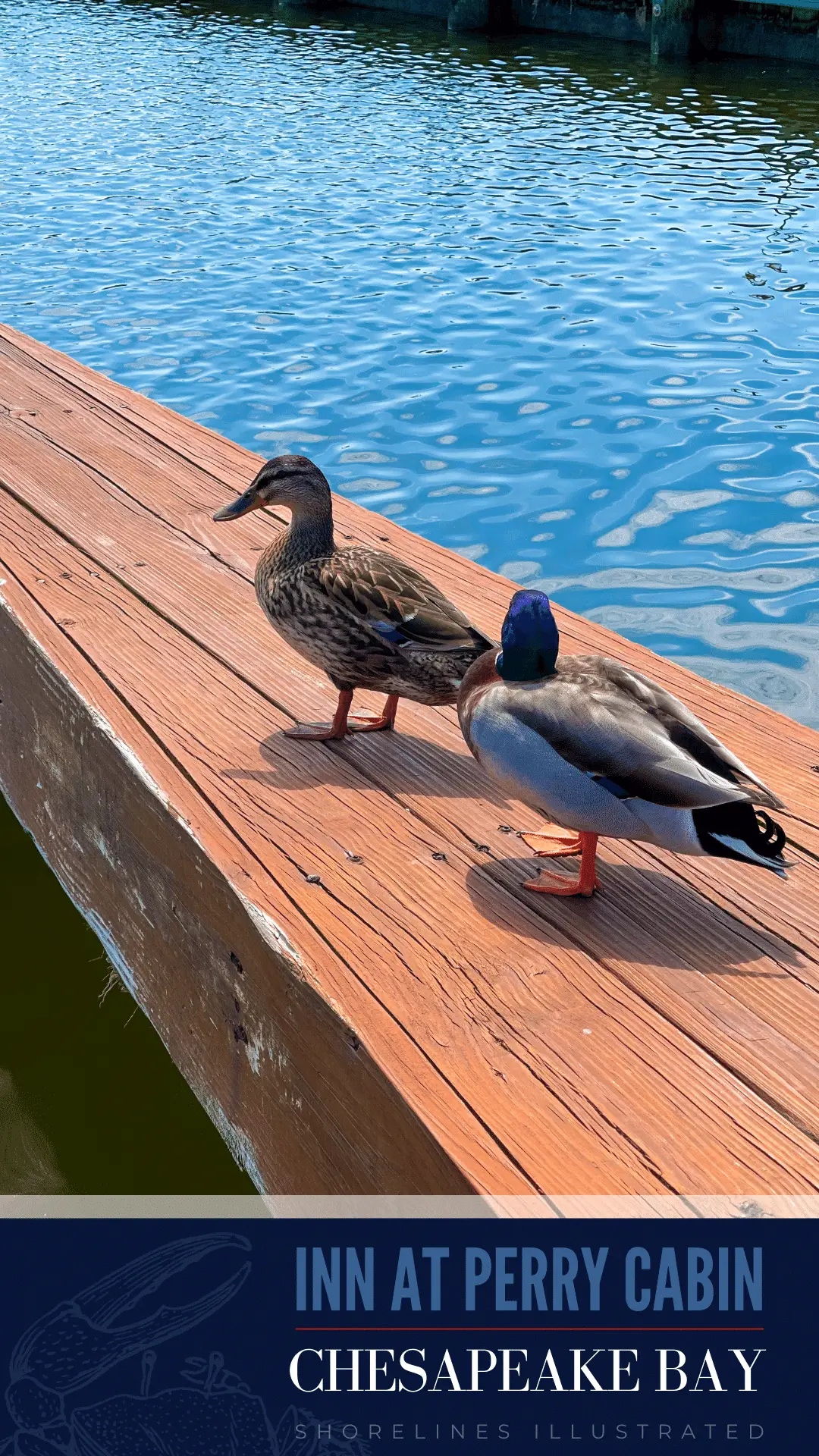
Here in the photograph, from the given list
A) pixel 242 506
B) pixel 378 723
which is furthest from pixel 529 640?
pixel 242 506

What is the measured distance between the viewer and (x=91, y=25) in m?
24.5

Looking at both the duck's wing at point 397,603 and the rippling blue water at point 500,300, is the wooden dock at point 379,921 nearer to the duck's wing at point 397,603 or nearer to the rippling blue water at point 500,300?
the duck's wing at point 397,603

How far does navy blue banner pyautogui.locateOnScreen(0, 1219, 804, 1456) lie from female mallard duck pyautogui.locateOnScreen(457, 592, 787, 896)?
69 cm

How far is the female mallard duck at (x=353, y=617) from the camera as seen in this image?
9.77ft

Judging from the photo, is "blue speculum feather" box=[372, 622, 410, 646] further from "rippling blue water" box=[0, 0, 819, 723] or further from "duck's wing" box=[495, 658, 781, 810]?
"rippling blue water" box=[0, 0, 819, 723]

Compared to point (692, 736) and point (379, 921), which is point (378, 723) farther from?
point (692, 736)

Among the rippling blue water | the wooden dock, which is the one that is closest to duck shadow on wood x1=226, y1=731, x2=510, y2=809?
the wooden dock

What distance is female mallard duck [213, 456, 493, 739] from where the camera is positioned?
2.98 meters

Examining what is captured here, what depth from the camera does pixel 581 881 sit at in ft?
8.14

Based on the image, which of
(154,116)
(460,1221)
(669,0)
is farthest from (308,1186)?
(669,0)

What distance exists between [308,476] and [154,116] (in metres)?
16.1

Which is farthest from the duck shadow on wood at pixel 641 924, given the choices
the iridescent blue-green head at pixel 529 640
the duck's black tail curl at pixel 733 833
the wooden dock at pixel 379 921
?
the iridescent blue-green head at pixel 529 640

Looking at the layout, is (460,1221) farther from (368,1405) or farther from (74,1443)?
(74,1443)

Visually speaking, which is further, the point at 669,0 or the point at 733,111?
the point at 669,0
